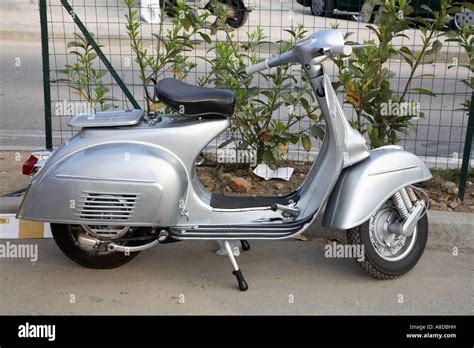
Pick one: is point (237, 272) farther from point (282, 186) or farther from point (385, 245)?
point (282, 186)

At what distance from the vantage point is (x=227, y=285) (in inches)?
164

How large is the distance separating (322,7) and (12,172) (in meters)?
6.90

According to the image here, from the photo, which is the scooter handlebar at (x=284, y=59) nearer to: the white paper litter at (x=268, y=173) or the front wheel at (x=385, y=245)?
the front wheel at (x=385, y=245)

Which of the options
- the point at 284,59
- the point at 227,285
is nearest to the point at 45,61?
the point at 284,59

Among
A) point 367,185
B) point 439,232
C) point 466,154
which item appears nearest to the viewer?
point 367,185

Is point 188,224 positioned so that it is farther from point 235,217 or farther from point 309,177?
point 309,177

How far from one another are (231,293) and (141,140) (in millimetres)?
1030

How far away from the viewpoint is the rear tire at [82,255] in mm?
4121

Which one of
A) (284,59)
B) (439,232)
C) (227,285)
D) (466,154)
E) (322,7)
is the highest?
(284,59)

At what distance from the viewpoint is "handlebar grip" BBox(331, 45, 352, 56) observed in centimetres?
374

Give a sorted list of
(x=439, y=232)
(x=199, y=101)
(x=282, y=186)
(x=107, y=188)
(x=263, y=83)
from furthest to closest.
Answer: (x=263, y=83) → (x=282, y=186) → (x=439, y=232) → (x=199, y=101) → (x=107, y=188)

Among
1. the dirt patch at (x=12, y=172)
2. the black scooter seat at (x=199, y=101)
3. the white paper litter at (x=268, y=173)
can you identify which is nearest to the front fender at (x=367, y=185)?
the black scooter seat at (x=199, y=101)

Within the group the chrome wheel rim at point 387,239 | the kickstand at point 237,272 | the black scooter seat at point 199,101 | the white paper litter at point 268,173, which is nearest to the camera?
the black scooter seat at point 199,101

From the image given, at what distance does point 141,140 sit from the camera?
152 inches
